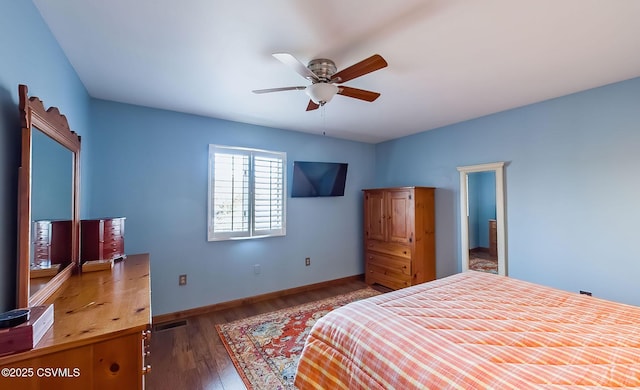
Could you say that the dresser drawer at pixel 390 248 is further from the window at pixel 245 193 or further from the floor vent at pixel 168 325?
the floor vent at pixel 168 325

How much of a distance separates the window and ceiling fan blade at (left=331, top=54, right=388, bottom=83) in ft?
6.43

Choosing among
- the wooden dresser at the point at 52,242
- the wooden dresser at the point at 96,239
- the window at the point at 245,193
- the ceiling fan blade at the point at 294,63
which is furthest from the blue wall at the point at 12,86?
the window at the point at 245,193

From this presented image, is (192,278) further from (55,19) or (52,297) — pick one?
(55,19)

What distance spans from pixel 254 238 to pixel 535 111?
12.0ft

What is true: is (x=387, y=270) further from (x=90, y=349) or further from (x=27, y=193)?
(x=27, y=193)

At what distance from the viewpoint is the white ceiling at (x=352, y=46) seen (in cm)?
144

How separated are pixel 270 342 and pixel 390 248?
2243 mm

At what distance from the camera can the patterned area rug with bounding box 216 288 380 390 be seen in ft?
6.62

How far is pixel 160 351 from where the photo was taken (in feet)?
7.79

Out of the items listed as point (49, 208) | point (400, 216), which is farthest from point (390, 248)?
point (49, 208)

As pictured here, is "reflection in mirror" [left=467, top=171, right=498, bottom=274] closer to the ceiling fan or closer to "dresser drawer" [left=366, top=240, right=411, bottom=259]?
"dresser drawer" [left=366, top=240, right=411, bottom=259]

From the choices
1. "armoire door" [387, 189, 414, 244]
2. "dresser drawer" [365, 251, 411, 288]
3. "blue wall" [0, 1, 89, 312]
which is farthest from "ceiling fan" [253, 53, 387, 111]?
"dresser drawer" [365, 251, 411, 288]

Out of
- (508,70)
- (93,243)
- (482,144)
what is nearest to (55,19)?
(93,243)

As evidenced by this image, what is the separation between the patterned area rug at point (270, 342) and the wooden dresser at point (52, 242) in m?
1.50
